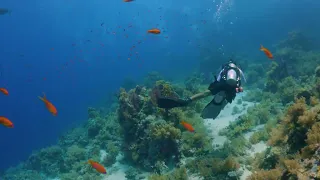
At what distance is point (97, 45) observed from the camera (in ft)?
429

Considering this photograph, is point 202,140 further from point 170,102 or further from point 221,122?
point 221,122

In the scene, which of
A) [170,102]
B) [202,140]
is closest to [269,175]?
[170,102]

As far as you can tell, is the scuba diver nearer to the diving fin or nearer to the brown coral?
the diving fin

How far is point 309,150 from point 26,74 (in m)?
149

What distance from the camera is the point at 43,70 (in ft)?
423

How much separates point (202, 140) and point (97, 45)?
129705 mm

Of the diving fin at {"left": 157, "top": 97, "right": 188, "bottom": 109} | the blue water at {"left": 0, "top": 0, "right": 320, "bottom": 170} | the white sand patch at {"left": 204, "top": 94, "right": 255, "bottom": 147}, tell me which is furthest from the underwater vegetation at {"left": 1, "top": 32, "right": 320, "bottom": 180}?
the blue water at {"left": 0, "top": 0, "right": 320, "bottom": 170}

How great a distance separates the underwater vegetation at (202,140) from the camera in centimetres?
487

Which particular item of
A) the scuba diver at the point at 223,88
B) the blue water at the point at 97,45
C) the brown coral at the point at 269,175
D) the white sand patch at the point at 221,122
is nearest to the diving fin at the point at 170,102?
the scuba diver at the point at 223,88

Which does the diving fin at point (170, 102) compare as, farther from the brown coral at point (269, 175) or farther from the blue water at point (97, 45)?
the blue water at point (97, 45)

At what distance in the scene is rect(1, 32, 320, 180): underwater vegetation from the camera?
192 inches

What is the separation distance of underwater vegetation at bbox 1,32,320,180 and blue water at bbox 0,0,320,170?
8070mm

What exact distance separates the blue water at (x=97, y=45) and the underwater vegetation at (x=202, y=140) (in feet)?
26.5

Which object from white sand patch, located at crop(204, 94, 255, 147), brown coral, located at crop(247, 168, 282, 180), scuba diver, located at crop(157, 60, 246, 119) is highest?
white sand patch, located at crop(204, 94, 255, 147)
